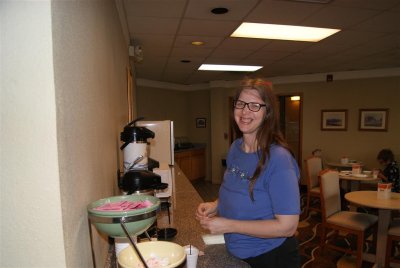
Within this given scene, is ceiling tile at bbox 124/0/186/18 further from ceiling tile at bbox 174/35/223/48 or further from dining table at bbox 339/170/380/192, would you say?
dining table at bbox 339/170/380/192

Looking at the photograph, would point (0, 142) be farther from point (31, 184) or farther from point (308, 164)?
point (308, 164)

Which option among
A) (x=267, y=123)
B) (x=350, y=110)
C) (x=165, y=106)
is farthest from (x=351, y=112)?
(x=267, y=123)

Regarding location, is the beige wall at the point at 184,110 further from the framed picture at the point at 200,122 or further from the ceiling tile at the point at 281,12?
the ceiling tile at the point at 281,12

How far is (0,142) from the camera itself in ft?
2.00

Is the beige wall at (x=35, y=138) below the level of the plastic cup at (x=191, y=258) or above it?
above

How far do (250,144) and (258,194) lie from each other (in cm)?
26

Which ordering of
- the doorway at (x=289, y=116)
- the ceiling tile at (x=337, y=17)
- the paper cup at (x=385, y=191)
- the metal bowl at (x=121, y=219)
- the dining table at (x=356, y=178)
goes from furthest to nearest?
1. the doorway at (x=289, y=116)
2. the dining table at (x=356, y=178)
3. the paper cup at (x=385, y=191)
4. the ceiling tile at (x=337, y=17)
5. the metal bowl at (x=121, y=219)

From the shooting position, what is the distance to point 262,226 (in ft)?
3.66

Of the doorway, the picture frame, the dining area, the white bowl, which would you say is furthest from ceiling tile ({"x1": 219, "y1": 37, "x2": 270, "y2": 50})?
the doorway

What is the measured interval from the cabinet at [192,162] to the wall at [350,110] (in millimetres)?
2606

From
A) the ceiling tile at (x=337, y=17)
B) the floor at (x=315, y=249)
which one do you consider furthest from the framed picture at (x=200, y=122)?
the ceiling tile at (x=337, y=17)

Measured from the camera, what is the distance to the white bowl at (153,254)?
850 millimetres

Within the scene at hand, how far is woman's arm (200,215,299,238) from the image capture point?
110 cm

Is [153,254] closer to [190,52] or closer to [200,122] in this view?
[190,52]
